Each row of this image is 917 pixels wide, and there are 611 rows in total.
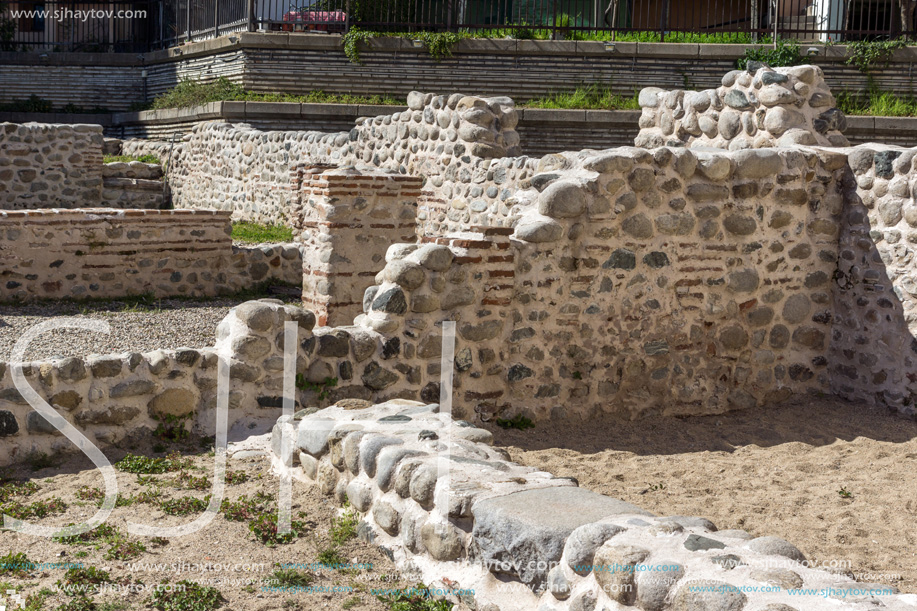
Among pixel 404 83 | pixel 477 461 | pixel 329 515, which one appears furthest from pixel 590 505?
pixel 404 83

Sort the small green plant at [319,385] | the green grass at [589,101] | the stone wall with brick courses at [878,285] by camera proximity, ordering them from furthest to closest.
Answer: the green grass at [589,101]
the stone wall with brick courses at [878,285]
the small green plant at [319,385]

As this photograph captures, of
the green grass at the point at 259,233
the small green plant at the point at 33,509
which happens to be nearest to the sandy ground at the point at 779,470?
the small green plant at the point at 33,509

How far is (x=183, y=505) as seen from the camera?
464cm

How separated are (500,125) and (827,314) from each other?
4453 millimetres

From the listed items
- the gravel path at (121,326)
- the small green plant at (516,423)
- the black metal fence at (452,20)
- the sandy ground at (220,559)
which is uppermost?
the black metal fence at (452,20)

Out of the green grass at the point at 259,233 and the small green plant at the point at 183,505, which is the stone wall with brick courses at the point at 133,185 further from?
the small green plant at the point at 183,505

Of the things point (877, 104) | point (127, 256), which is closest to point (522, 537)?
point (127, 256)

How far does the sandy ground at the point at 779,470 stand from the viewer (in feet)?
16.0

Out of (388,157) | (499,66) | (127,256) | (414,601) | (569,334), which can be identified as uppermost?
(499,66)

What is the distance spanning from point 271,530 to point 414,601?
0.95m

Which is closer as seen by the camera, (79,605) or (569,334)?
(79,605)

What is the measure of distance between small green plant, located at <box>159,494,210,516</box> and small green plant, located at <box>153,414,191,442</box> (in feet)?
3.54

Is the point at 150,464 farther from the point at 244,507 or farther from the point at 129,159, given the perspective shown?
the point at 129,159

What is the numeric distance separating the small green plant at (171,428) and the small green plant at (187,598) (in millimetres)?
2136
